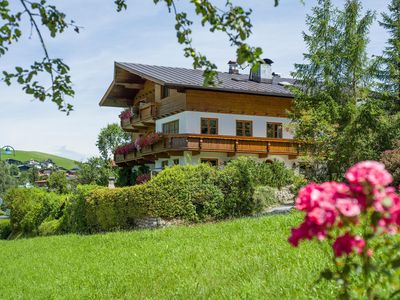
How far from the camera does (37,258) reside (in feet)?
51.7

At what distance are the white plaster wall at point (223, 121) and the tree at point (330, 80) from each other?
6296 millimetres

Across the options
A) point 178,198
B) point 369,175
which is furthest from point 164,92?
point 369,175

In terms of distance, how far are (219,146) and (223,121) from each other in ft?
7.76

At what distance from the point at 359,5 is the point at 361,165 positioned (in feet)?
88.1

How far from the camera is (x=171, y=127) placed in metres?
36.2

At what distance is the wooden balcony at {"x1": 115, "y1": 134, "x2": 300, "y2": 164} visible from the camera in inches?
1270

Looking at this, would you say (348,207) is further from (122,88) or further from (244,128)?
(122,88)

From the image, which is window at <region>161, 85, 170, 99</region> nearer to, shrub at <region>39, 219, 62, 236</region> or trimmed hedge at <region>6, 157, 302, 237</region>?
shrub at <region>39, 219, 62, 236</region>

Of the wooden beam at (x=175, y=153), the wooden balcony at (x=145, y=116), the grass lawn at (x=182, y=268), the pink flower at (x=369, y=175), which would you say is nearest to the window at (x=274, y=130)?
the wooden beam at (x=175, y=153)

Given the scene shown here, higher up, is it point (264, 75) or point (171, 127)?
point (264, 75)

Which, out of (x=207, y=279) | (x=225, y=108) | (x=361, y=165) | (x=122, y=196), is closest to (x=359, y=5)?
(x=225, y=108)

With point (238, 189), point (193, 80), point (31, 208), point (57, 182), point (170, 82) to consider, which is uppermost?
point (193, 80)

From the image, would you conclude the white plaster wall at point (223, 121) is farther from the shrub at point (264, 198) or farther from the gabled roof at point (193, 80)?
the shrub at point (264, 198)

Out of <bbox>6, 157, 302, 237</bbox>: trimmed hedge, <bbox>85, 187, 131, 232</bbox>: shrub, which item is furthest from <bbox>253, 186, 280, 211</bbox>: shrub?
<bbox>85, 187, 131, 232</bbox>: shrub
